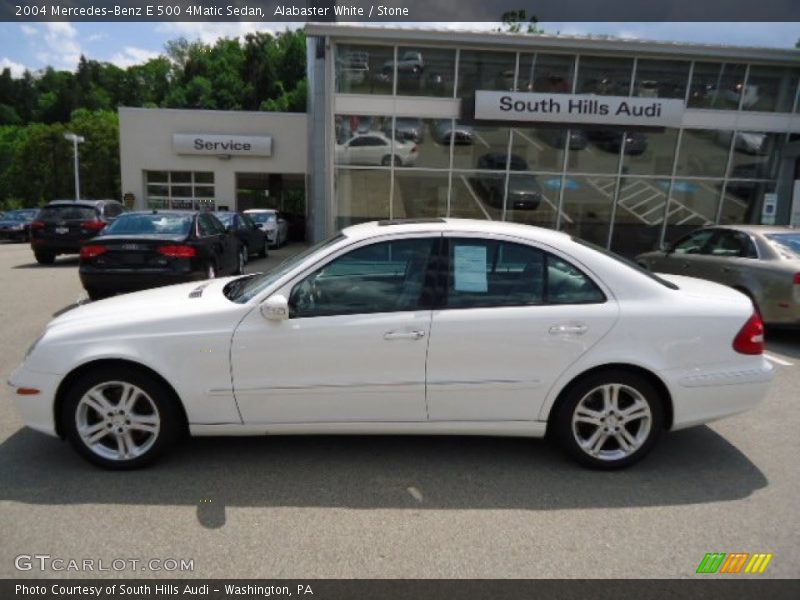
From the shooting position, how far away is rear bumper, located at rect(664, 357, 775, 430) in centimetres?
352

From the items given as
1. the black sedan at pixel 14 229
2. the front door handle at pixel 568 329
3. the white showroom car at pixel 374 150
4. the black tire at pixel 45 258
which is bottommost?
the black sedan at pixel 14 229

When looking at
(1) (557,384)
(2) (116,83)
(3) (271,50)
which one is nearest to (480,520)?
(1) (557,384)

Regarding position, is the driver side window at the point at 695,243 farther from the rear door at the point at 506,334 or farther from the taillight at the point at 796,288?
the rear door at the point at 506,334

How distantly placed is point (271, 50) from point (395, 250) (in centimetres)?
7806

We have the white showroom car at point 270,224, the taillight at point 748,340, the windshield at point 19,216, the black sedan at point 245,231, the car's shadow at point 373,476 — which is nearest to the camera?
the car's shadow at point 373,476

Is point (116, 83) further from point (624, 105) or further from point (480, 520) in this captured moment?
point (480, 520)

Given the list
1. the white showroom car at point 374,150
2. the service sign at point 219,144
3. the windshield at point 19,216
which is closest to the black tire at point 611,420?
the white showroom car at point 374,150

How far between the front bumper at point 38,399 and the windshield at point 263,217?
1681 centimetres

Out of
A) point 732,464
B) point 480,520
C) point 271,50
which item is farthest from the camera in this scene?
point 271,50

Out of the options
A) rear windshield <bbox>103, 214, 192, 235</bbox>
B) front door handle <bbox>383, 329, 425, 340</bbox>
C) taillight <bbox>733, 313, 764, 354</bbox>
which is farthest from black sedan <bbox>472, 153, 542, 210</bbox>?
front door handle <bbox>383, 329, 425, 340</bbox>

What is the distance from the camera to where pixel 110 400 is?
11.5ft

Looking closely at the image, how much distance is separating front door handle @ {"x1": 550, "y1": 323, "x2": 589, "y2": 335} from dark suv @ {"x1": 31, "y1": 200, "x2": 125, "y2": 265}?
517 inches

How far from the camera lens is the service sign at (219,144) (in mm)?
24625
